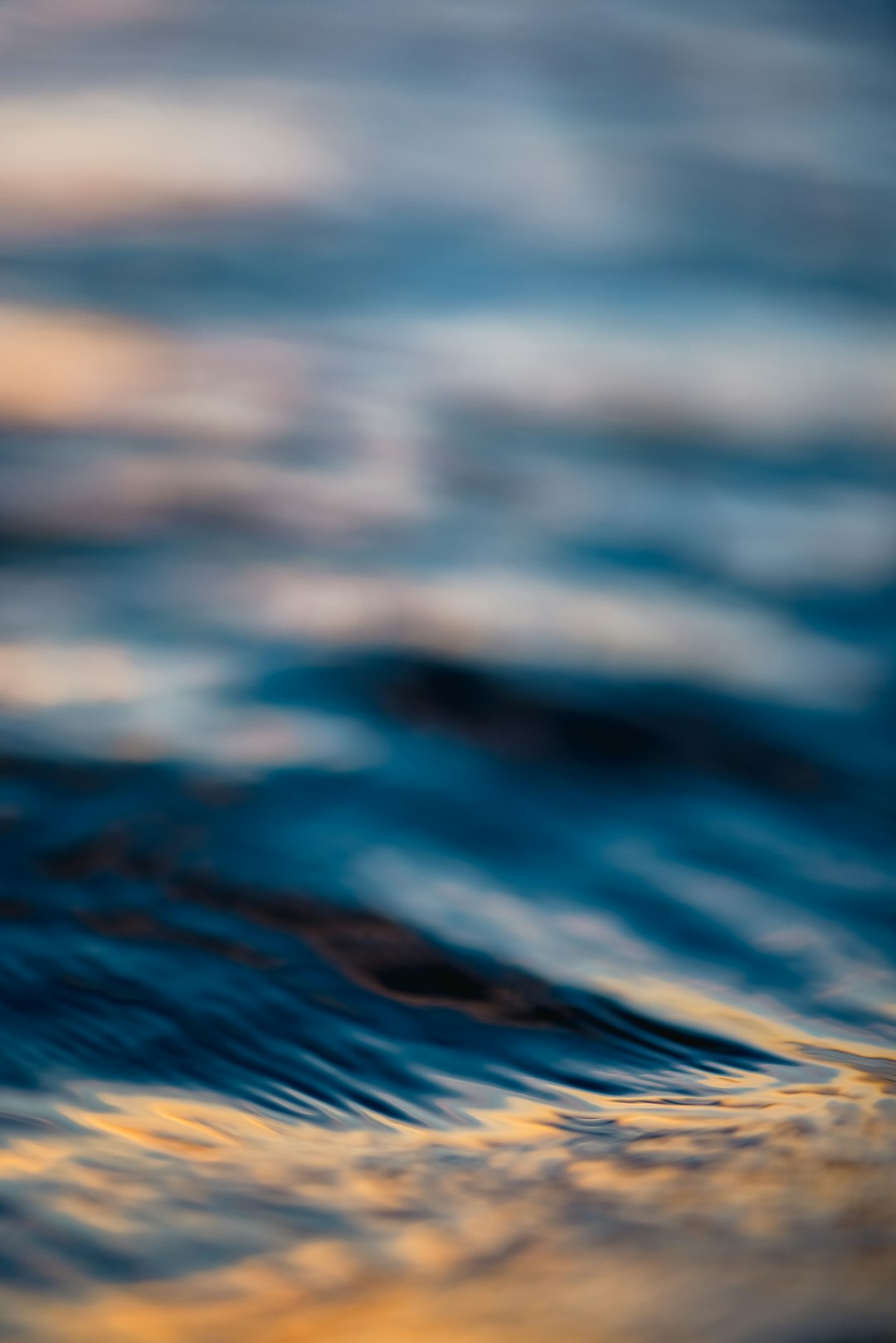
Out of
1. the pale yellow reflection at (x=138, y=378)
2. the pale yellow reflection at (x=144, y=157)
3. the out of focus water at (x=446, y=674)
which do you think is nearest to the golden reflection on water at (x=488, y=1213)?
the out of focus water at (x=446, y=674)

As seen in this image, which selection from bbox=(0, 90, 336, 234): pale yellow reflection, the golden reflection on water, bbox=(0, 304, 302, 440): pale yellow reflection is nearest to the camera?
the golden reflection on water

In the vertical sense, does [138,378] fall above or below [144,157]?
below

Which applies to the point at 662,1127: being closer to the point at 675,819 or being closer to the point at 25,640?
the point at 675,819

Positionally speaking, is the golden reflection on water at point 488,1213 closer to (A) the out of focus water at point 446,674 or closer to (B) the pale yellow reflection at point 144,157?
(A) the out of focus water at point 446,674

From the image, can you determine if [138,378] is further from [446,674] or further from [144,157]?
[446,674]

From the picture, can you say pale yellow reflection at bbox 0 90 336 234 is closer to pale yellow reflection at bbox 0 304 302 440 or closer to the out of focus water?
the out of focus water

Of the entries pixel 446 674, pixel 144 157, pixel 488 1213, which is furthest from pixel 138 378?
pixel 488 1213

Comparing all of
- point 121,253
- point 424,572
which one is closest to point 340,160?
point 121,253

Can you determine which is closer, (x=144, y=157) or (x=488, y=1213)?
(x=488, y=1213)

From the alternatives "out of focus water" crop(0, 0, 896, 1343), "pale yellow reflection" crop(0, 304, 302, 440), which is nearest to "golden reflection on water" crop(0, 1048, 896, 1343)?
"out of focus water" crop(0, 0, 896, 1343)
